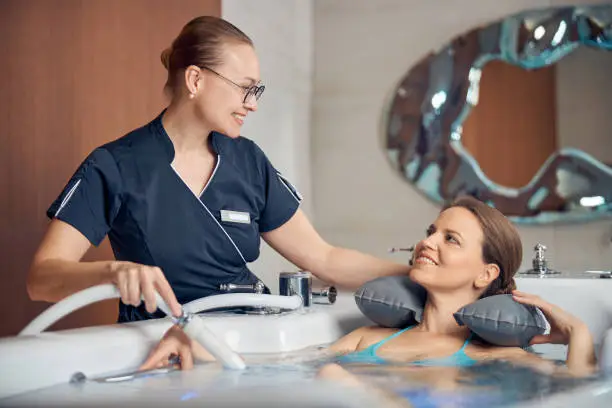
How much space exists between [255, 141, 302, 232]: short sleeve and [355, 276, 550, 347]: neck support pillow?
276mm

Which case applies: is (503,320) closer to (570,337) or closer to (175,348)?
(570,337)

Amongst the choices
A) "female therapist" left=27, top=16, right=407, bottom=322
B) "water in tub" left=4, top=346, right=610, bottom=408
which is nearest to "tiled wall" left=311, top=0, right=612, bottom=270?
"female therapist" left=27, top=16, right=407, bottom=322

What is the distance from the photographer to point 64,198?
5.76 feet

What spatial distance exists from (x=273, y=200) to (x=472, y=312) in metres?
0.57

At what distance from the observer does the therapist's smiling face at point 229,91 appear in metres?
1.89

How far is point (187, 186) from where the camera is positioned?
1.93 m

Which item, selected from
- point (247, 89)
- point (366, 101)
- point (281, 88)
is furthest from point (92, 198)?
point (366, 101)

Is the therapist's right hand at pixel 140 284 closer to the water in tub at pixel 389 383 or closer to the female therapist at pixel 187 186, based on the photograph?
the water in tub at pixel 389 383

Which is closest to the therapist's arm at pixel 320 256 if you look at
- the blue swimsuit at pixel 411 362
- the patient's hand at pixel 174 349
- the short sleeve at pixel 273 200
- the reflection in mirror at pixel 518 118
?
the short sleeve at pixel 273 200

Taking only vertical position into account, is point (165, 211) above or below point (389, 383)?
above

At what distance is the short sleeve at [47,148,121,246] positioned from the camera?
Result: 1.75 meters

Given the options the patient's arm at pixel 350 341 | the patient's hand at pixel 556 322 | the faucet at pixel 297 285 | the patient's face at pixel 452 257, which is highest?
the patient's face at pixel 452 257

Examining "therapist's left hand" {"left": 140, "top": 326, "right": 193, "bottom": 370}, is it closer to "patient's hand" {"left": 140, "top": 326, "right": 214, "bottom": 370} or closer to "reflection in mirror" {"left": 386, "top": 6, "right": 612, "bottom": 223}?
"patient's hand" {"left": 140, "top": 326, "right": 214, "bottom": 370}

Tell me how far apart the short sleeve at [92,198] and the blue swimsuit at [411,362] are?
56 centimetres
